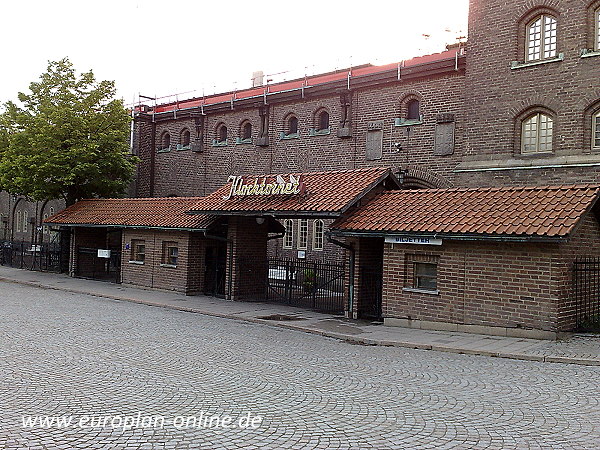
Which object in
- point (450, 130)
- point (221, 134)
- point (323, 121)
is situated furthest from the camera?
point (221, 134)

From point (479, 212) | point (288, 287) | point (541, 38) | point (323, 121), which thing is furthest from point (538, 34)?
point (288, 287)

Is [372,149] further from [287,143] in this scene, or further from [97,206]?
[97,206]

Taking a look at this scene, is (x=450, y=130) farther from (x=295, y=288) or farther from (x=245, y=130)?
(x=245, y=130)

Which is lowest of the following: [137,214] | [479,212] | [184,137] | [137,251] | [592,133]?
[137,251]

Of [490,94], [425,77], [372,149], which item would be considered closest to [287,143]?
[372,149]

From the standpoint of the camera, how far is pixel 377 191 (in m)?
18.6

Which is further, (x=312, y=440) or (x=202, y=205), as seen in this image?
(x=202, y=205)

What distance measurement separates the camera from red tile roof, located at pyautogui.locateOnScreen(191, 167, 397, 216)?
17.5 meters

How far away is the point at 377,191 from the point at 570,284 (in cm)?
666

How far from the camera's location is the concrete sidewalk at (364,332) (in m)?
11.9

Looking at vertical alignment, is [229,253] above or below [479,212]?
below

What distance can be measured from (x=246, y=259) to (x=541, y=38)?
12295 mm

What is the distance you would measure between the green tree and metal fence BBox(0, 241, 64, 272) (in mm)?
2992

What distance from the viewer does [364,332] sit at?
14.7 m
